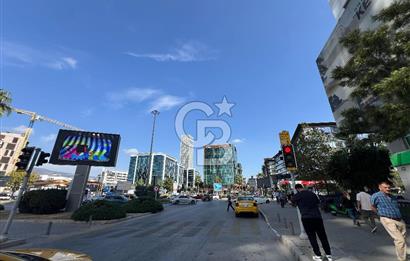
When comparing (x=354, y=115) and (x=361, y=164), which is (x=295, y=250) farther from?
→ (x=361, y=164)

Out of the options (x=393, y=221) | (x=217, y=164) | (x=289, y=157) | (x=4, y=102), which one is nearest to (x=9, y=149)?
(x=4, y=102)

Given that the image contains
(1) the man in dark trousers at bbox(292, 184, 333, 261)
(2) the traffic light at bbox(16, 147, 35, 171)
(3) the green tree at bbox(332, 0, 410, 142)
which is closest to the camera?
(1) the man in dark trousers at bbox(292, 184, 333, 261)

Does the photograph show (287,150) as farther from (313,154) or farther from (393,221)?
(313,154)

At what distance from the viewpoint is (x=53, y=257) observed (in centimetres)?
343

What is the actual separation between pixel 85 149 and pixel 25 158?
12.7 metres

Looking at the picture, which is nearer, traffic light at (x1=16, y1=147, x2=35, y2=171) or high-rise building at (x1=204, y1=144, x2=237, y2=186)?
traffic light at (x1=16, y1=147, x2=35, y2=171)

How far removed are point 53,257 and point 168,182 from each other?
94.4 m

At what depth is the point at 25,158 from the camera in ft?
34.0

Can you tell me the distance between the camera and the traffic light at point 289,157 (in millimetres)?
9230

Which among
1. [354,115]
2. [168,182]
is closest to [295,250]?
[354,115]

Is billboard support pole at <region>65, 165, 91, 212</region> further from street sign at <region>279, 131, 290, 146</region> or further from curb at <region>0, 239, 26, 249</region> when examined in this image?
street sign at <region>279, 131, 290, 146</region>

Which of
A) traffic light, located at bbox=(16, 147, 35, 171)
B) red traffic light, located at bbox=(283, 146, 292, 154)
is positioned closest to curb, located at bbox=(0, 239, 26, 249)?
traffic light, located at bbox=(16, 147, 35, 171)

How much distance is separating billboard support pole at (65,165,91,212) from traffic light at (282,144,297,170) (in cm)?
1929

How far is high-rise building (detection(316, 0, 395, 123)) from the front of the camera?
2144cm
